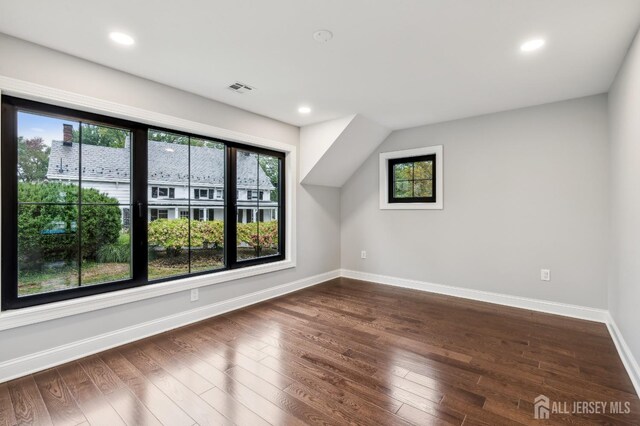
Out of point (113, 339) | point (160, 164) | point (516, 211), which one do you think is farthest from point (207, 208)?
point (516, 211)

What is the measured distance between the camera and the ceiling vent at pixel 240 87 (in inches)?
119

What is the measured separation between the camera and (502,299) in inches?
150

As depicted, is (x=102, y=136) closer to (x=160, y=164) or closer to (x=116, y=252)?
(x=160, y=164)

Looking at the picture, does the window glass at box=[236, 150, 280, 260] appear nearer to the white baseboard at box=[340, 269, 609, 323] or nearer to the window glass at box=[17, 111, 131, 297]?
the window glass at box=[17, 111, 131, 297]

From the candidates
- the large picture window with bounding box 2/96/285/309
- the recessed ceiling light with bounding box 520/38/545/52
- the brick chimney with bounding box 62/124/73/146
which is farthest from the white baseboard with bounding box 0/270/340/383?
the recessed ceiling light with bounding box 520/38/545/52

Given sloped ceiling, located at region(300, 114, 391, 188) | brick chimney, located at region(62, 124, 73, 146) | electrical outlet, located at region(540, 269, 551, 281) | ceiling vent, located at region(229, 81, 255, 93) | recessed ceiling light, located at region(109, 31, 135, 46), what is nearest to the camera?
recessed ceiling light, located at region(109, 31, 135, 46)

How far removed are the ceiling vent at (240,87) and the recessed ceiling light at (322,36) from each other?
43.1 inches

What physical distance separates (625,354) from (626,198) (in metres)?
1.22

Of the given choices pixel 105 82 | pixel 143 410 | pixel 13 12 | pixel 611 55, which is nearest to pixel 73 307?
pixel 143 410

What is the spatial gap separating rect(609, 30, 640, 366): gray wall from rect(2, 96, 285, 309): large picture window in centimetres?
363

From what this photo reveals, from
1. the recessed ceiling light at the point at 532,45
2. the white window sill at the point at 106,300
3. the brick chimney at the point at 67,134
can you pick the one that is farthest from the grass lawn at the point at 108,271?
the recessed ceiling light at the point at 532,45

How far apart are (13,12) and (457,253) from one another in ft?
15.7

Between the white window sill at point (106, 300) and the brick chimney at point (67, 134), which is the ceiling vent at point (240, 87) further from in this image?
the white window sill at point (106, 300)

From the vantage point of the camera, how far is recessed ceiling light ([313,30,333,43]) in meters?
2.13
